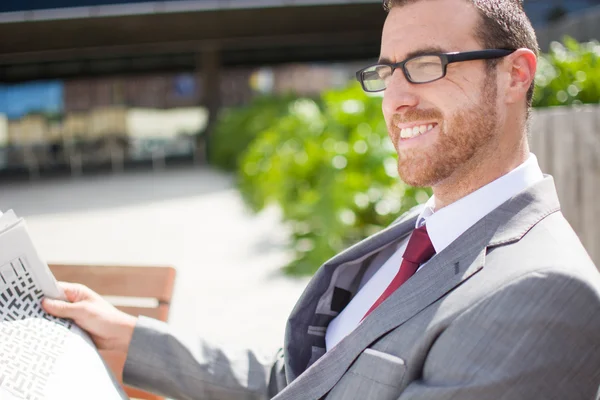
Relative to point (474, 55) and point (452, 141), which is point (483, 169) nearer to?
point (452, 141)

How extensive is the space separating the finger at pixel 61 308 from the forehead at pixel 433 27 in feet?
3.01

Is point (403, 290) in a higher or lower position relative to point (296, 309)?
higher

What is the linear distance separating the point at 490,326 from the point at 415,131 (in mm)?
467

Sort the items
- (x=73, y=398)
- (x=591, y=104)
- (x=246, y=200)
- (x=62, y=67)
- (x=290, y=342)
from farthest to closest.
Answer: (x=62, y=67) → (x=246, y=200) → (x=591, y=104) → (x=290, y=342) → (x=73, y=398)

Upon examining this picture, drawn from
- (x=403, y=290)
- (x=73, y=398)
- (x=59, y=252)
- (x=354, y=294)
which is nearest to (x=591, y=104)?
(x=354, y=294)

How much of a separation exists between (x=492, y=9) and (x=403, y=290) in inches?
22.1

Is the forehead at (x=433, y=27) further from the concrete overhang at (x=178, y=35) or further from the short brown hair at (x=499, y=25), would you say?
the concrete overhang at (x=178, y=35)

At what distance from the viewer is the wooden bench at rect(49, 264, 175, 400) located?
6.56 feet

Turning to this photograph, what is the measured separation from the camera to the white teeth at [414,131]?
1.34m

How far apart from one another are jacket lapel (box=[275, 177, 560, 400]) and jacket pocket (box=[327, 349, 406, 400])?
0.07ft

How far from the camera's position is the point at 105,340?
167 centimetres

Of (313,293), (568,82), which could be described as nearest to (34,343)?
(313,293)

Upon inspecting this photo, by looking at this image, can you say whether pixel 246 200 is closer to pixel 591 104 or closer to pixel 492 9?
pixel 591 104

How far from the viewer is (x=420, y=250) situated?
4.57 ft
